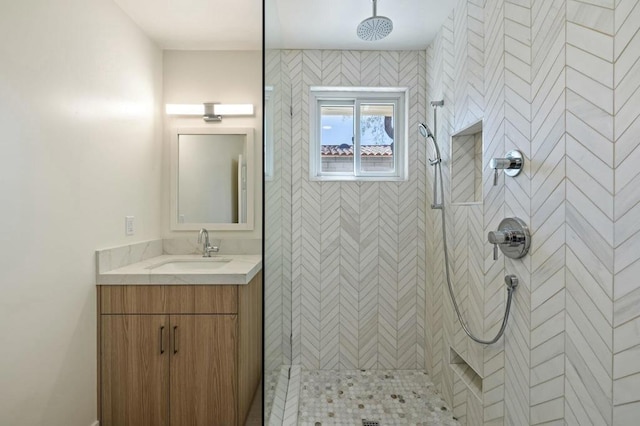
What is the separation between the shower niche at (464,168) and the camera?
1837mm

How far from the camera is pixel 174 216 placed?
2291 mm

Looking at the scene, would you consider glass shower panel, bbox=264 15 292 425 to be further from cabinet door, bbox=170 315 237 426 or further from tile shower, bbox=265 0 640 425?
cabinet door, bbox=170 315 237 426

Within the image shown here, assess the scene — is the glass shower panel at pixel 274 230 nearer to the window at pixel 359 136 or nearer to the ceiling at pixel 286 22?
the ceiling at pixel 286 22

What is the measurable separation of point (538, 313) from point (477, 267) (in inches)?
18.4

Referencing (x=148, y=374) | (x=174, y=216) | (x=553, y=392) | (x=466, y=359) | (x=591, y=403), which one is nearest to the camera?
(x=591, y=403)

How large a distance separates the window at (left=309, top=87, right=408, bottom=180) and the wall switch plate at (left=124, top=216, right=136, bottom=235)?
131cm

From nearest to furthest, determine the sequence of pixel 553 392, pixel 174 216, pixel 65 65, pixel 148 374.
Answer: pixel 553 392, pixel 65 65, pixel 148 374, pixel 174 216

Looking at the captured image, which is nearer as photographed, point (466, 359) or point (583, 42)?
point (583, 42)

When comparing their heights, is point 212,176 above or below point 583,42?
below

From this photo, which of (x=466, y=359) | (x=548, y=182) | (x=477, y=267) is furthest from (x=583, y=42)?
(x=466, y=359)

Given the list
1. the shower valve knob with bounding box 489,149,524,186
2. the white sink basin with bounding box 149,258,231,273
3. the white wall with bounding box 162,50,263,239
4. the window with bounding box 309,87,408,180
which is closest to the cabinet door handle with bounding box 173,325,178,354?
the white sink basin with bounding box 149,258,231,273

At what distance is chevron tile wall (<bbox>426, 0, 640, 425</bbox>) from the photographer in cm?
83

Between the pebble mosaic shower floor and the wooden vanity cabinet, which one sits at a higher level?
the wooden vanity cabinet

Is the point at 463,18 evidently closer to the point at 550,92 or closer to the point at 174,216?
the point at 550,92
